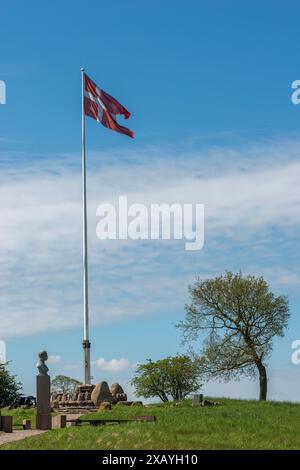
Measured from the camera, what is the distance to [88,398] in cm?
4425

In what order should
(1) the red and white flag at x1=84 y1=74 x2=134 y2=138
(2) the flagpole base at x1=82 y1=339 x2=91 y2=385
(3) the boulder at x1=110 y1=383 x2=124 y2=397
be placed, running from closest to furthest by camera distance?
(2) the flagpole base at x1=82 y1=339 x2=91 y2=385 → (3) the boulder at x1=110 y1=383 x2=124 y2=397 → (1) the red and white flag at x1=84 y1=74 x2=134 y2=138

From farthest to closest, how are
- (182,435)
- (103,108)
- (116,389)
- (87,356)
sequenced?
(103,108), (116,389), (87,356), (182,435)

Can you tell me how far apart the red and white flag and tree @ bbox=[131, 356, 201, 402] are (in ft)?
54.4

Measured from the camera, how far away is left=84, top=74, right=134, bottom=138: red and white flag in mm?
49031

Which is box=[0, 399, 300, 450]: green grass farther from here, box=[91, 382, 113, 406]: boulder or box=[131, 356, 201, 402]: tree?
box=[131, 356, 201, 402]: tree

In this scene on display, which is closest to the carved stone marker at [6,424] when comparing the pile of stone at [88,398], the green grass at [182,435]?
the green grass at [182,435]

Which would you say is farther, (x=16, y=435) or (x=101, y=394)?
(x=101, y=394)

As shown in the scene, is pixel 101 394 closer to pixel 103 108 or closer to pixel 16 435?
pixel 16 435

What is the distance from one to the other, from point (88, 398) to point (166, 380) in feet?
45.1

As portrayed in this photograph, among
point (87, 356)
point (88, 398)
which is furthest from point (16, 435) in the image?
point (87, 356)

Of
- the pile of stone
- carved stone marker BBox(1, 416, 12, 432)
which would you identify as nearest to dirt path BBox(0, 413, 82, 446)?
carved stone marker BBox(1, 416, 12, 432)

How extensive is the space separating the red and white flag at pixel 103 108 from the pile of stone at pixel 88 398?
1485 centimetres
